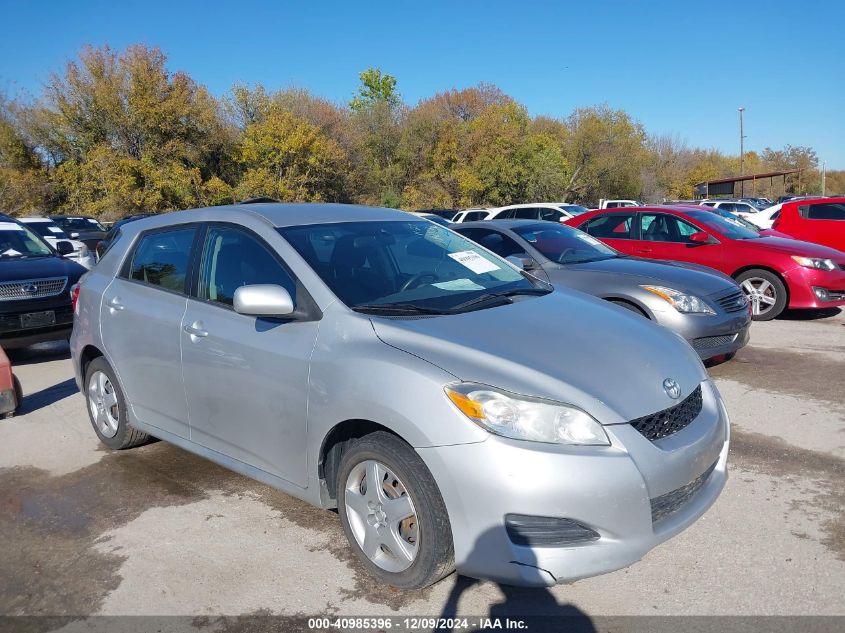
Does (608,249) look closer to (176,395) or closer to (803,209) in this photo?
(176,395)

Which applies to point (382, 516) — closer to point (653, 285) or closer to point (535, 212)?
point (653, 285)

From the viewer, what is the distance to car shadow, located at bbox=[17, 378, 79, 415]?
20.3ft

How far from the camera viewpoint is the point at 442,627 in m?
2.80

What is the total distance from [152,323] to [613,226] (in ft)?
24.9

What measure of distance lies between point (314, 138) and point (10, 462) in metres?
38.9

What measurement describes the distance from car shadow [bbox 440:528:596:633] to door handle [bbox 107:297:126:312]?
113 inches

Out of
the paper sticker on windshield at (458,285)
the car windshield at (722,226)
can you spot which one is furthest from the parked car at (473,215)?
the paper sticker on windshield at (458,285)

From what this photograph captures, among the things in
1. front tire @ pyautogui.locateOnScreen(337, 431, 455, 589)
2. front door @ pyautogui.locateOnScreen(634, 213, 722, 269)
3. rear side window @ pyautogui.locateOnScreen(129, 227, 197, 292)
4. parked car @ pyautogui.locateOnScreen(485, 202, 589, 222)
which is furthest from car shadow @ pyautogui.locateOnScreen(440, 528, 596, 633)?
parked car @ pyautogui.locateOnScreen(485, 202, 589, 222)

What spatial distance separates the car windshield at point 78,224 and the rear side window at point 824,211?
20.3 metres

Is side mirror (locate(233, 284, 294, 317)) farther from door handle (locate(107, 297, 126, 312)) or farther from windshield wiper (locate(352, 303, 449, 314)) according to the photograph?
door handle (locate(107, 297, 126, 312))

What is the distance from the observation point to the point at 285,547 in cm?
350

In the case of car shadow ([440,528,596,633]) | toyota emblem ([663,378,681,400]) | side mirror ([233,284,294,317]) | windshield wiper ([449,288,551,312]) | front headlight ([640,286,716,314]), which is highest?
side mirror ([233,284,294,317])

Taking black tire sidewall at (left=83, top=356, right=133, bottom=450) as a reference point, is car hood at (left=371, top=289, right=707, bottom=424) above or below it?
above

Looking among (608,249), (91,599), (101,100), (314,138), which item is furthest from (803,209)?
(101,100)
